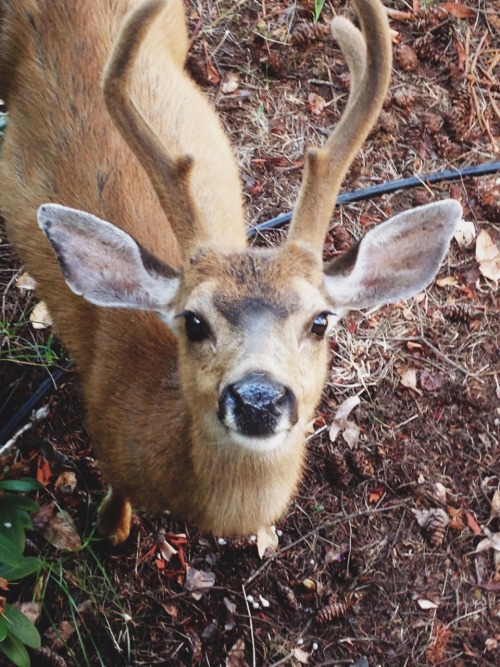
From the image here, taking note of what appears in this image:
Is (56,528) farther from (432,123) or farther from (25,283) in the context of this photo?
(432,123)

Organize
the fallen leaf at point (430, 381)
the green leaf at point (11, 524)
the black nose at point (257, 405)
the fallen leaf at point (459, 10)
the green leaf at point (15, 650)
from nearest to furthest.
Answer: the black nose at point (257, 405)
the green leaf at point (15, 650)
the green leaf at point (11, 524)
the fallen leaf at point (430, 381)
the fallen leaf at point (459, 10)

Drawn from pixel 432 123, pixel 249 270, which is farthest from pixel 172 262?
pixel 432 123

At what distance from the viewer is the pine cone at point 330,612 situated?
14.3 feet

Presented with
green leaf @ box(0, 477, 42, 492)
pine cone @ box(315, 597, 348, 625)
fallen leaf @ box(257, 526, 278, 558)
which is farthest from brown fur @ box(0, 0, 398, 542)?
pine cone @ box(315, 597, 348, 625)

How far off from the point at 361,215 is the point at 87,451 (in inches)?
89.3

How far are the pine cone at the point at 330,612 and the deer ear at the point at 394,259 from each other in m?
1.75

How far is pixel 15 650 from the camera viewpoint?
348 cm

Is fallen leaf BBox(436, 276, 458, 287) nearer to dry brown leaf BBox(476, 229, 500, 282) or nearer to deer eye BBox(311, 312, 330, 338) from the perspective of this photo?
dry brown leaf BBox(476, 229, 500, 282)

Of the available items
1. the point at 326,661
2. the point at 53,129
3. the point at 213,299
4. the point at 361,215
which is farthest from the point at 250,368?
the point at 361,215

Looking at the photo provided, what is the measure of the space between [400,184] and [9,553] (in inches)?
134

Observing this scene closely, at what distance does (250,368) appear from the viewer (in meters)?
2.75

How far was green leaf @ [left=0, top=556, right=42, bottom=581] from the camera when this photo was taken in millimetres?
3414

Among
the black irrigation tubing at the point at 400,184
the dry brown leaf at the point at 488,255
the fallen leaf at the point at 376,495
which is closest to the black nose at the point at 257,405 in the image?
the fallen leaf at the point at 376,495

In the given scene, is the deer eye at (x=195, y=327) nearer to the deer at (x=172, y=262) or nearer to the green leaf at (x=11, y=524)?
the deer at (x=172, y=262)
